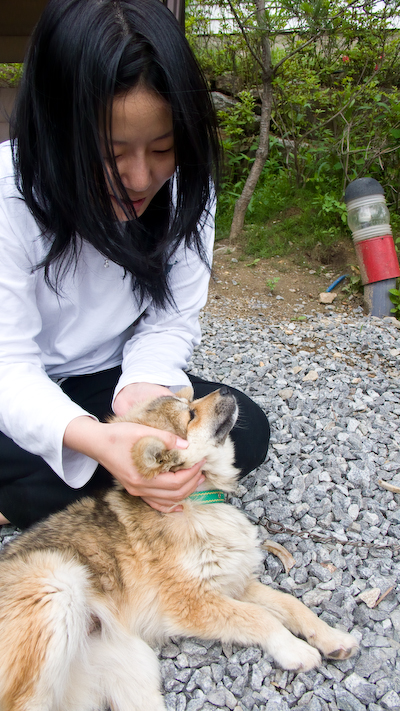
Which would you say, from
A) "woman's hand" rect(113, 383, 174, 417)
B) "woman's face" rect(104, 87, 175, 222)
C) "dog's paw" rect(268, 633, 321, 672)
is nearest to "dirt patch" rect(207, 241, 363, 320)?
"woman's hand" rect(113, 383, 174, 417)

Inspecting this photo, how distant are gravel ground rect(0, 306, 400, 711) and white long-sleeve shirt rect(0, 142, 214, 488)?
840 millimetres

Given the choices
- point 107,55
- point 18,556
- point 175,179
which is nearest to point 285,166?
point 175,179

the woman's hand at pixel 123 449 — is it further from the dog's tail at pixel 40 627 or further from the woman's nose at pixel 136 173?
the woman's nose at pixel 136 173

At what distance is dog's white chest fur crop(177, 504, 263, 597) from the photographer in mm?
1886

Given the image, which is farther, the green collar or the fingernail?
the green collar

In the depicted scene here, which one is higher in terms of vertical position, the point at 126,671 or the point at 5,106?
the point at 5,106

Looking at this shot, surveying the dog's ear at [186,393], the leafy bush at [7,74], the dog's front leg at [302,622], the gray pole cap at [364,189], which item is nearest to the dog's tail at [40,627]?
the dog's front leg at [302,622]

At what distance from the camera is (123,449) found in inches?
65.9

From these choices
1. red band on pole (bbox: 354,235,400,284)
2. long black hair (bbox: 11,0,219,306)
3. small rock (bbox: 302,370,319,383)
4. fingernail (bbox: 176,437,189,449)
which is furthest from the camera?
red band on pole (bbox: 354,235,400,284)

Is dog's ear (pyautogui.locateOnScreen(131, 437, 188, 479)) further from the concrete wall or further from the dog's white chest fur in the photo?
the concrete wall

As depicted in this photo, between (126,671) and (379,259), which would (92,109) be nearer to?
(126,671)

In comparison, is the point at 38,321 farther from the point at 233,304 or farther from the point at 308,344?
the point at 233,304

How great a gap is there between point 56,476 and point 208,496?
2.25 ft

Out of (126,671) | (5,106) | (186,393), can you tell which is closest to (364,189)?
(186,393)
